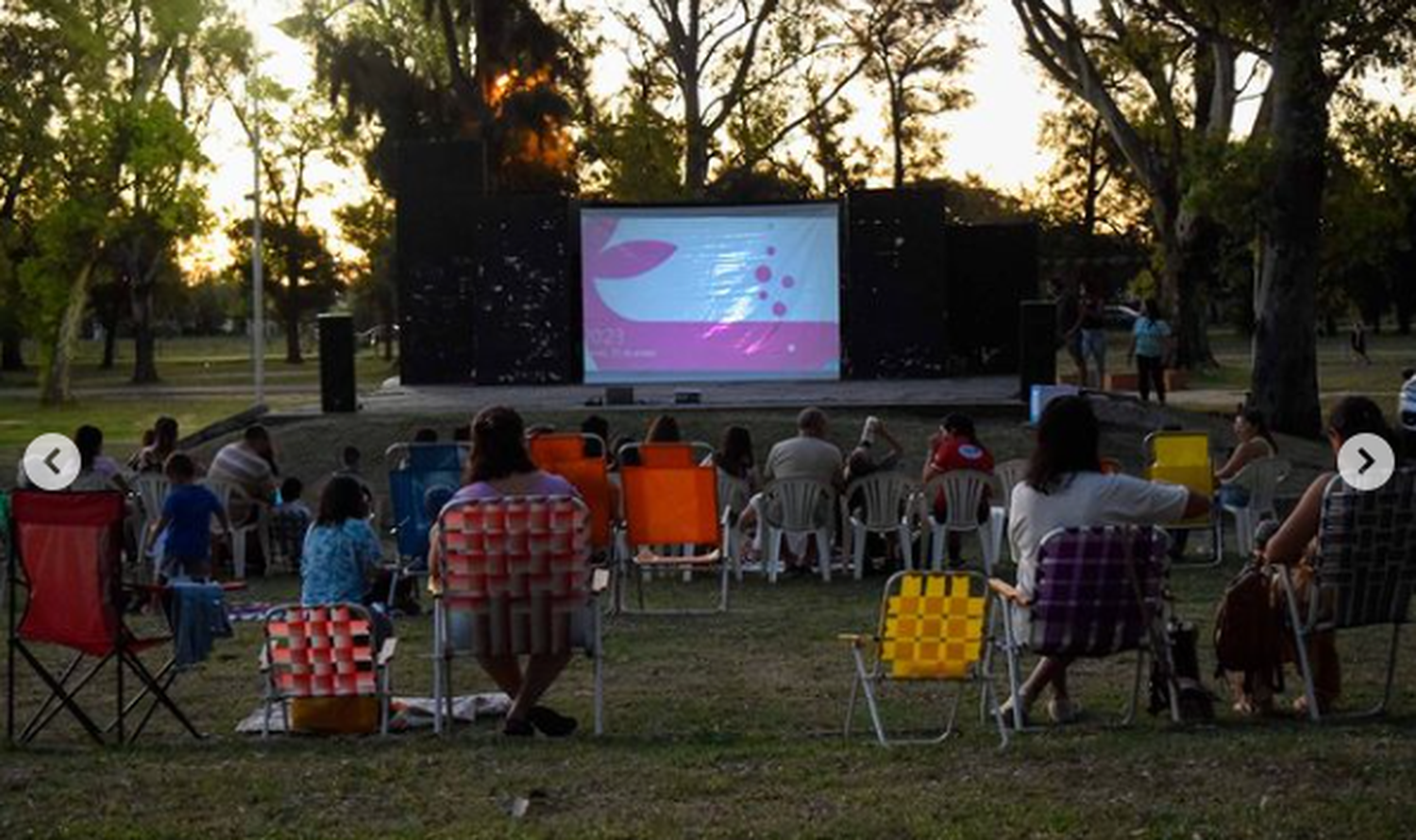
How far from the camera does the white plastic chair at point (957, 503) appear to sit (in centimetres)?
1398

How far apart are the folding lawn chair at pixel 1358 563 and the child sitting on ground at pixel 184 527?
6557mm

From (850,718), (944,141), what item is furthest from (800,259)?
(944,141)

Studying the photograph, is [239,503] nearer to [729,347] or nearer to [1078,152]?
[729,347]

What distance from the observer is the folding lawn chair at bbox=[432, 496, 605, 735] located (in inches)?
314

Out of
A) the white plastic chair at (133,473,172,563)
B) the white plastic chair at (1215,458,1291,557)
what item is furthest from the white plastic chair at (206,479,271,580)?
the white plastic chair at (1215,458,1291,557)

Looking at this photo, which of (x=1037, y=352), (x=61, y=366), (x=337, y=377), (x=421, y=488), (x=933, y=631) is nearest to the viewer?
(x=933, y=631)

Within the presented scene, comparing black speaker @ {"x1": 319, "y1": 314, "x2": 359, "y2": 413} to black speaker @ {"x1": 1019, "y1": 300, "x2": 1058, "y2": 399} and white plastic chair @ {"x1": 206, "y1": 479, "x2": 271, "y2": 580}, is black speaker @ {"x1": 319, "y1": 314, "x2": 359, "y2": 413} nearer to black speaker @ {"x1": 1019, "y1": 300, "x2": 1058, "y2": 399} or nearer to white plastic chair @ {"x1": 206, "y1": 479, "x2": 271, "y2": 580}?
black speaker @ {"x1": 1019, "y1": 300, "x2": 1058, "y2": 399}

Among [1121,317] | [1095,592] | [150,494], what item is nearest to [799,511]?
[150,494]

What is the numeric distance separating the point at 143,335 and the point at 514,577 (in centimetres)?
4570

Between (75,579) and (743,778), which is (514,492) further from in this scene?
(743,778)

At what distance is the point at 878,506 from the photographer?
555 inches

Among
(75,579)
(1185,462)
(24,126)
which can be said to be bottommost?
(1185,462)

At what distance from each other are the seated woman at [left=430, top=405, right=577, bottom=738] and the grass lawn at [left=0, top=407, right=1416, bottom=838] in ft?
0.56

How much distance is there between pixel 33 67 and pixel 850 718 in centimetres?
3750
